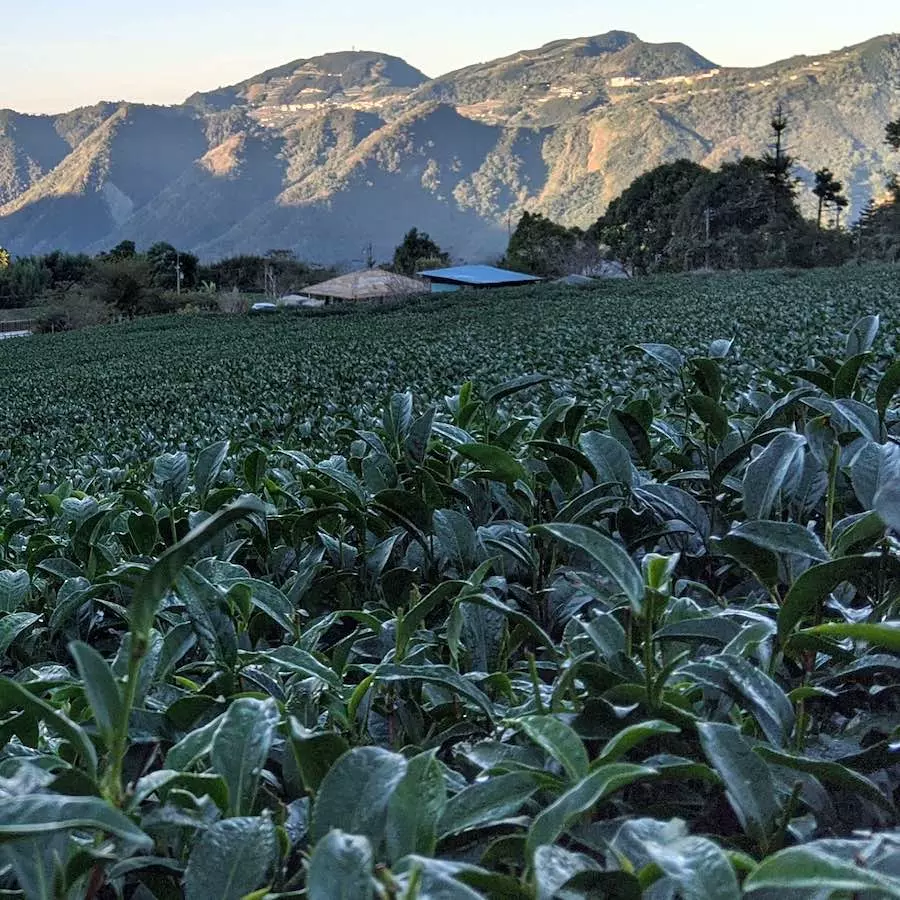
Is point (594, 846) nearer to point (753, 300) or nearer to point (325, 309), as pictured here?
point (753, 300)

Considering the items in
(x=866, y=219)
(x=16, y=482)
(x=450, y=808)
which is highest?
(x=866, y=219)

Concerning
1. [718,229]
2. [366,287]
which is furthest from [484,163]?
[366,287]

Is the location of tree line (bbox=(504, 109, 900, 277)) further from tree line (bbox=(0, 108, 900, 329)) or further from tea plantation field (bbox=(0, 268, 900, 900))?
tea plantation field (bbox=(0, 268, 900, 900))

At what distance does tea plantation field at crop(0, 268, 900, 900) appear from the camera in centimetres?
50

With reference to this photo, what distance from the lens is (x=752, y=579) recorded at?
122 centimetres

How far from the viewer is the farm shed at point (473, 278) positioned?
A: 171ft

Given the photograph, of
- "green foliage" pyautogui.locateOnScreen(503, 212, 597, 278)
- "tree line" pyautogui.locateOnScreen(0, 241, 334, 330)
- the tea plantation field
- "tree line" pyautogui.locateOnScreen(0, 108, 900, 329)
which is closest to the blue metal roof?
"green foliage" pyautogui.locateOnScreen(503, 212, 597, 278)

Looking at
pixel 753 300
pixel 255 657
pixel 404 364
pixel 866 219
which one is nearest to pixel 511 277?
pixel 866 219

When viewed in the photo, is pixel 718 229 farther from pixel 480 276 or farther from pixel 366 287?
pixel 366 287

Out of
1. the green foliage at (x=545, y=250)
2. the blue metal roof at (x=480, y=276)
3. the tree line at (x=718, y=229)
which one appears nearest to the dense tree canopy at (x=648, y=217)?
the tree line at (x=718, y=229)

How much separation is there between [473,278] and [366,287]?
5781 millimetres

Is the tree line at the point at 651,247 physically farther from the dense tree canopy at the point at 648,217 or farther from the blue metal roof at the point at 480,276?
the blue metal roof at the point at 480,276

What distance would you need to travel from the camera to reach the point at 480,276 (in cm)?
5341

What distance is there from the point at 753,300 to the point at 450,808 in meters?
14.8
